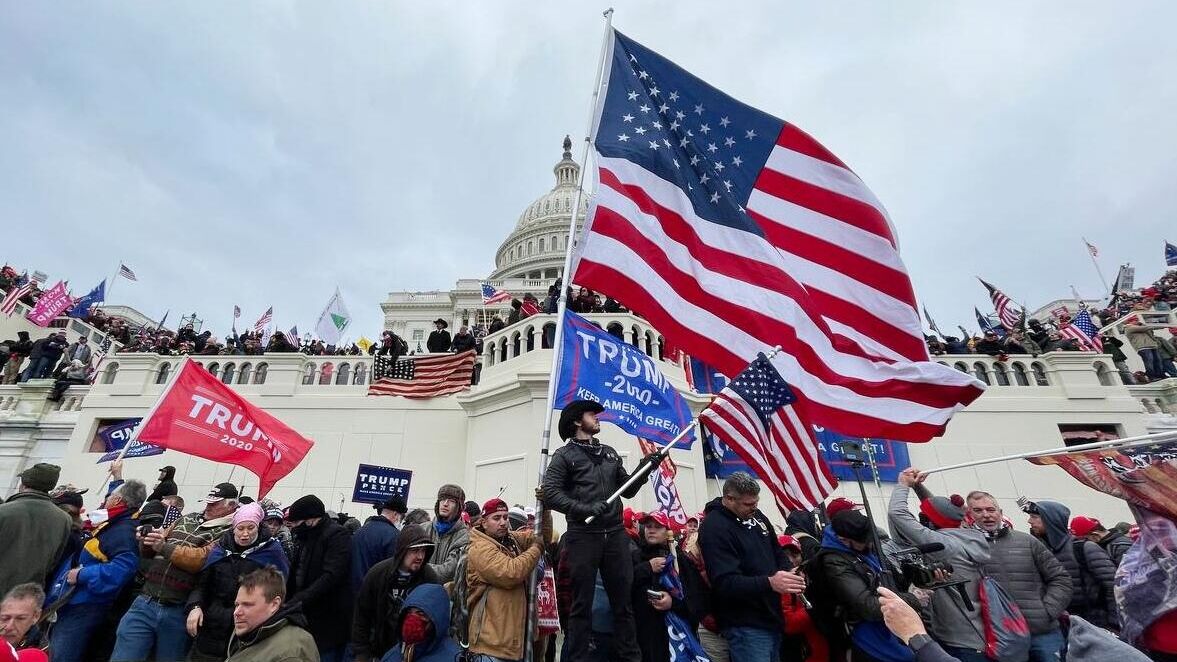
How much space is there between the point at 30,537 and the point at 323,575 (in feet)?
6.72

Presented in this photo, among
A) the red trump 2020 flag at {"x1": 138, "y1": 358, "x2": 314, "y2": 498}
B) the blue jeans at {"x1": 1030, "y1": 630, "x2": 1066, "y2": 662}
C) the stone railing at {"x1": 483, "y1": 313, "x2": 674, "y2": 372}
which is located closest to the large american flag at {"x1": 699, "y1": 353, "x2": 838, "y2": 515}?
the blue jeans at {"x1": 1030, "y1": 630, "x2": 1066, "y2": 662}

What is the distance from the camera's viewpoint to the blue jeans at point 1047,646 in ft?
12.3

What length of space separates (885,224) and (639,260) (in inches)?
93.9

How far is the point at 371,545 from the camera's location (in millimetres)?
4941

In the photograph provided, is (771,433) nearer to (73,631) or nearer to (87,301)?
(73,631)

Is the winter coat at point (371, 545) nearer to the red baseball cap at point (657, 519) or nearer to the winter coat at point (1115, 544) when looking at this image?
the red baseball cap at point (657, 519)

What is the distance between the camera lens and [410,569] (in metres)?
3.84

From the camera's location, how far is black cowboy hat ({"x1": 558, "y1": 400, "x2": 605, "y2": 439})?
412cm

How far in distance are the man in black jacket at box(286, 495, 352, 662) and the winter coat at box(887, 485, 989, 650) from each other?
431 cm

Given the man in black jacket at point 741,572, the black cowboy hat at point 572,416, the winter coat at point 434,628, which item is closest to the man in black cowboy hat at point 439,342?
the black cowboy hat at point 572,416

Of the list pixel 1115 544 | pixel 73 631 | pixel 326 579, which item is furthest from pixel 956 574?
pixel 73 631

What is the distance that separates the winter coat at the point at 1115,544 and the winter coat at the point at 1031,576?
3.73ft

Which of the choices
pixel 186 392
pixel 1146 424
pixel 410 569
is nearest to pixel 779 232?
pixel 410 569

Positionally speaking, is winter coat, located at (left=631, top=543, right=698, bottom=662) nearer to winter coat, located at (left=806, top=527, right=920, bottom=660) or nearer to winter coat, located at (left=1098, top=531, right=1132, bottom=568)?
winter coat, located at (left=806, top=527, right=920, bottom=660)
